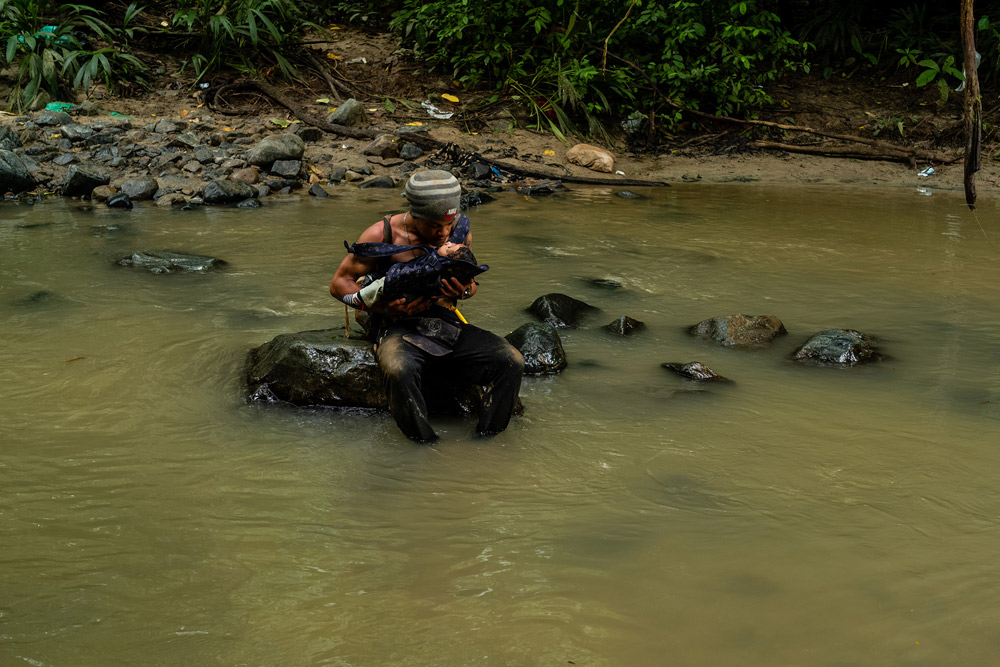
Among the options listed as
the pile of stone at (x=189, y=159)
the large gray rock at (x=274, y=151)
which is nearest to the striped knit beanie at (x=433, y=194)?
the pile of stone at (x=189, y=159)

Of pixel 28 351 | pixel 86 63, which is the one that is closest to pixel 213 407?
pixel 28 351

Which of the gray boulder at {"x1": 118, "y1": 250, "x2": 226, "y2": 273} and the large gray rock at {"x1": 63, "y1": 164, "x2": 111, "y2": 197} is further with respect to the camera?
the large gray rock at {"x1": 63, "y1": 164, "x2": 111, "y2": 197}

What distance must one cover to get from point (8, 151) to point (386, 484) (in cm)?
803

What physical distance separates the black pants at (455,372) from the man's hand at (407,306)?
0.32 ft

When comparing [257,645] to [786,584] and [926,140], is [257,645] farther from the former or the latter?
[926,140]

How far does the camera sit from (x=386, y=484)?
10.9ft

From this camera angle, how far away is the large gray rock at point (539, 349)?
4562mm

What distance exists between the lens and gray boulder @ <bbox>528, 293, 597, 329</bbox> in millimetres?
5457

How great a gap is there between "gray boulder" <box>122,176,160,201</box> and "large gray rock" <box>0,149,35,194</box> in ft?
3.30

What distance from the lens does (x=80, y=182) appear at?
912 cm

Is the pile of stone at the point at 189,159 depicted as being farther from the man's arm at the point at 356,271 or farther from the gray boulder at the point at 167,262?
the man's arm at the point at 356,271

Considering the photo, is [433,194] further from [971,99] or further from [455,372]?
[971,99]

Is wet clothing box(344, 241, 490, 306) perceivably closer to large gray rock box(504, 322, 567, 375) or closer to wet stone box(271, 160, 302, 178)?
large gray rock box(504, 322, 567, 375)

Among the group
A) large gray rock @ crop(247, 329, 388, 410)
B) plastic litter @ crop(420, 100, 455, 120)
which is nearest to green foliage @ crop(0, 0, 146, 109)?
plastic litter @ crop(420, 100, 455, 120)
